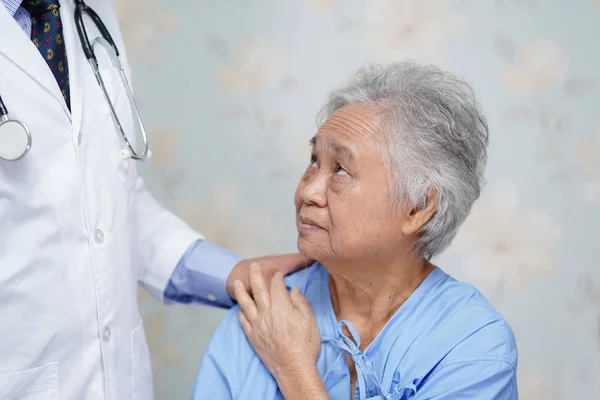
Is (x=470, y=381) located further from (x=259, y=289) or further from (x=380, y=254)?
(x=259, y=289)

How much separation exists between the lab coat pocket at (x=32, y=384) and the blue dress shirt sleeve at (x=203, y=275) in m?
0.43

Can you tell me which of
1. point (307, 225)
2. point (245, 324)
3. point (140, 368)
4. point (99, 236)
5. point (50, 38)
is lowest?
point (140, 368)

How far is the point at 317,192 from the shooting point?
1.21 metres

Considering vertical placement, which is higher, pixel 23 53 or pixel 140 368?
pixel 23 53

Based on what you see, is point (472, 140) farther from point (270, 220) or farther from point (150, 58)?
point (150, 58)

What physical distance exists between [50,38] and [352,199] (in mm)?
622

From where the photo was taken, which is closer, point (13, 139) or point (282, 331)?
point (13, 139)

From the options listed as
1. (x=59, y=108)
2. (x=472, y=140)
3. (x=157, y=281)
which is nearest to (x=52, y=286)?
(x=59, y=108)

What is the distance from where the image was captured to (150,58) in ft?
6.13

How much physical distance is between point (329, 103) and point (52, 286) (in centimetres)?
61

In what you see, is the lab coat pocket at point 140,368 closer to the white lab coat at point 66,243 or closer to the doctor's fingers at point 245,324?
the white lab coat at point 66,243

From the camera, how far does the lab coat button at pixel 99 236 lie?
3.85ft

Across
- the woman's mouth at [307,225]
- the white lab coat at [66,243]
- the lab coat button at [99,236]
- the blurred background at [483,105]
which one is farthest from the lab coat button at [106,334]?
the blurred background at [483,105]

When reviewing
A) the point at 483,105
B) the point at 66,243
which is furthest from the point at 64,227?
the point at 483,105
